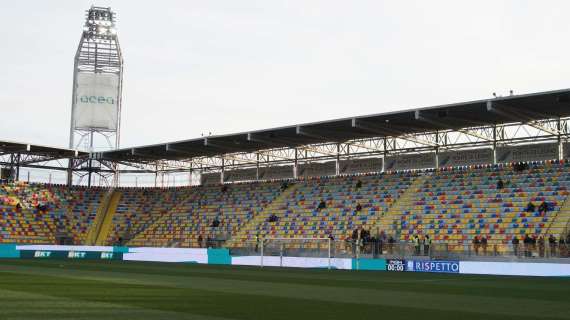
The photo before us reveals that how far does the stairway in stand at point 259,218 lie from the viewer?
47.8 meters

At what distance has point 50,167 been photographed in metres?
61.4

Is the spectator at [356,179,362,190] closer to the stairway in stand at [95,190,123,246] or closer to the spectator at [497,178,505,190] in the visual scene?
the spectator at [497,178,505,190]

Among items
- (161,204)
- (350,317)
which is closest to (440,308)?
(350,317)

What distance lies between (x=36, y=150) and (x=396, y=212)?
29963 millimetres

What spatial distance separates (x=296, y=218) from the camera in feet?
159

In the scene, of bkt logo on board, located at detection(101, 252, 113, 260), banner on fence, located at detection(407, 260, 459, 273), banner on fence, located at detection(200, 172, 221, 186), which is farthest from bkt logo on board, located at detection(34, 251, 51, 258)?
banner on fence, located at detection(407, 260, 459, 273)

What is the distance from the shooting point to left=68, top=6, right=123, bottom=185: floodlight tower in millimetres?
64188

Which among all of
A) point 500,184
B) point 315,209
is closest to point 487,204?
point 500,184

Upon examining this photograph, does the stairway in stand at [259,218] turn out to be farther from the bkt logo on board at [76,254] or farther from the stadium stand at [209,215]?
the bkt logo on board at [76,254]

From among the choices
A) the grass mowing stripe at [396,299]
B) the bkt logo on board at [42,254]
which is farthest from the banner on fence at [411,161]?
the grass mowing stripe at [396,299]

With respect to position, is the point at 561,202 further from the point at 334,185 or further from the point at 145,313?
the point at 145,313

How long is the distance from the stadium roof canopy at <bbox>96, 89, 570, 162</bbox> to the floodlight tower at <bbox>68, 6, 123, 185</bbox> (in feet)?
22.3

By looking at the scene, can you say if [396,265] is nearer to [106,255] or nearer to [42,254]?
[106,255]

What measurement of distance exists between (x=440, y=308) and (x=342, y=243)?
23.6 m
